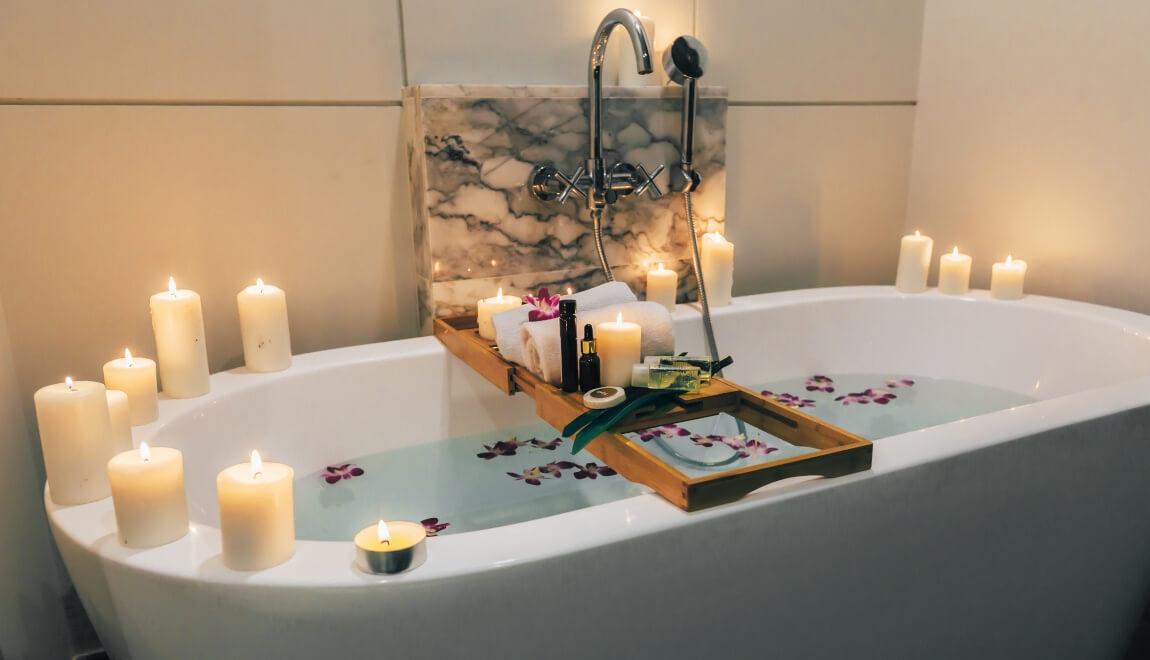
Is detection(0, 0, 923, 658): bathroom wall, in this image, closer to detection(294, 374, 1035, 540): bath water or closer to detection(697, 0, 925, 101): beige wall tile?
detection(697, 0, 925, 101): beige wall tile

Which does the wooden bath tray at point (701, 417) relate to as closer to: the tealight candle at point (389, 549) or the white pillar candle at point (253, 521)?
the tealight candle at point (389, 549)

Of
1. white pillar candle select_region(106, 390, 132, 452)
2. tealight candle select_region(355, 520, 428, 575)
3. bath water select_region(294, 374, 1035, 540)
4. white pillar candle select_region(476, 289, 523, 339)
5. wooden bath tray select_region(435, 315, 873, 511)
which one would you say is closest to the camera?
tealight candle select_region(355, 520, 428, 575)

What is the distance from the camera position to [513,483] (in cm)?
148

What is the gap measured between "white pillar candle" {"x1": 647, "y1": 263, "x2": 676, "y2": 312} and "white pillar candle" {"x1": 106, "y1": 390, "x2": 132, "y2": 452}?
3.72 ft

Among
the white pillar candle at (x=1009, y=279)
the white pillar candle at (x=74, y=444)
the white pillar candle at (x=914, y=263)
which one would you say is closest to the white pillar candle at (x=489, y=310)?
→ the white pillar candle at (x=74, y=444)

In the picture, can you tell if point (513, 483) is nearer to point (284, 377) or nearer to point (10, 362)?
point (284, 377)

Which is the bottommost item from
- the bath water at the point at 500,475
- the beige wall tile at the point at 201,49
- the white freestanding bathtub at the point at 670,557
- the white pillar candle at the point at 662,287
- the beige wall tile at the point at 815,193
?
the bath water at the point at 500,475

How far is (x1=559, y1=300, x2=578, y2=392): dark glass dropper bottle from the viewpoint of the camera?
1.22 metres

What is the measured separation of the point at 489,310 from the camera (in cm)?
159

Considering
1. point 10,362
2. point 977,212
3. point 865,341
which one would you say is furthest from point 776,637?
point 977,212

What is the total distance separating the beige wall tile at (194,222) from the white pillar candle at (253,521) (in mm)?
849

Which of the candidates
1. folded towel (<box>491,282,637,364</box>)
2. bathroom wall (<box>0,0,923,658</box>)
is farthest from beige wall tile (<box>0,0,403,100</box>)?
folded towel (<box>491,282,637,364</box>)

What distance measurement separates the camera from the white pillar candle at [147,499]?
34.5 inches

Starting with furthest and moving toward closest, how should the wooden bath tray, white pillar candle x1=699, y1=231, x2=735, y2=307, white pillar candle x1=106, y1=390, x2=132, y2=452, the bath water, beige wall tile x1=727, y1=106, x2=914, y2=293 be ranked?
beige wall tile x1=727, y1=106, x2=914, y2=293 < white pillar candle x1=699, y1=231, x2=735, y2=307 < the bath water < white pillar candle x1=106, y1=390, x2=132, y2=452 < the wooden bath tray
